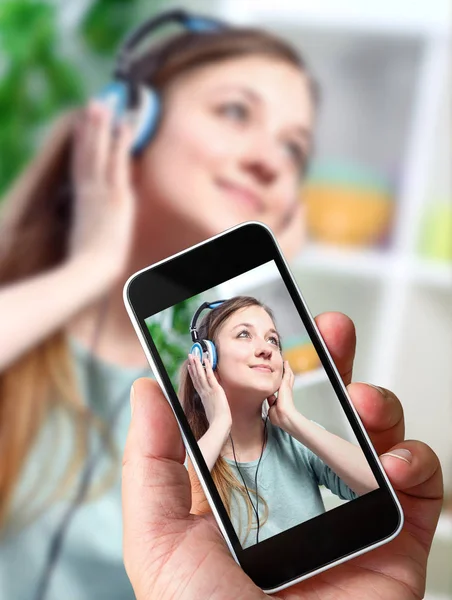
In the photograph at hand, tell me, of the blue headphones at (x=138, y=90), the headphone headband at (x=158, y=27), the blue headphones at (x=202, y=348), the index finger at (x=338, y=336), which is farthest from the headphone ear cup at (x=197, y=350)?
the headphone headband at (x=158, y=27)

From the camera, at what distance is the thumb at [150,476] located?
438 mm

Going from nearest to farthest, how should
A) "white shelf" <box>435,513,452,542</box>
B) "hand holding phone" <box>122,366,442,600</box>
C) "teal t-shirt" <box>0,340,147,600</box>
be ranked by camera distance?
"hand holding phone" <box>122,366,442,600</box>
"teal t-shirt" <box>0,340,147,600</box>
"white shelf" <box>435,513,452,542</box>

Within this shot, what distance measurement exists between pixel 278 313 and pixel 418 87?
0.77 metres

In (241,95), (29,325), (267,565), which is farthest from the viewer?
(241,95)

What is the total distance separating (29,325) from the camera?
0.88 m

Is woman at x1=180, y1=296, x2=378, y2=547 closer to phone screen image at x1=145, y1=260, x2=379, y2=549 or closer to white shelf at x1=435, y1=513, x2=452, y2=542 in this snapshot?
phone screen image at x1=145, y1=260, x2=379, y2=549

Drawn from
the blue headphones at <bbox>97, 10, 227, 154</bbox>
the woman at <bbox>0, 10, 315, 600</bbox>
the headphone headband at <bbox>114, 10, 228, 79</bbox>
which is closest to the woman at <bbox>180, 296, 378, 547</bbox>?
the woman at <bbox>0, 10, 315, 600</bbox>

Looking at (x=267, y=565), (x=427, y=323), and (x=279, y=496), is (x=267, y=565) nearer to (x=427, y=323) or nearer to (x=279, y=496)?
(x=279, y=496)

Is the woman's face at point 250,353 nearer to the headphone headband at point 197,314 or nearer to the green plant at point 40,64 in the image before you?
the headphone headband at point 197,314

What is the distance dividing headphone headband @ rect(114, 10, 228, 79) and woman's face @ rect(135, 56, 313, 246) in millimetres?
86

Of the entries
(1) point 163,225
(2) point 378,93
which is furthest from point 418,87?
(1) point 163,225

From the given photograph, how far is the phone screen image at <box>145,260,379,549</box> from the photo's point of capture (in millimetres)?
447

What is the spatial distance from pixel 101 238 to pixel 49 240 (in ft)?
0.34

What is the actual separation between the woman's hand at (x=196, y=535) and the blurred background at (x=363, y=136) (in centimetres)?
58
